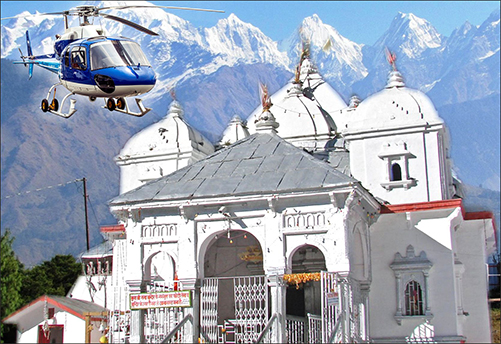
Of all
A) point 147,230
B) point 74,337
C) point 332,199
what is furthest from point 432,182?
point 74,337

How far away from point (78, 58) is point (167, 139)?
1346 cm

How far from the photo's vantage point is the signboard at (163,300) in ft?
70.7

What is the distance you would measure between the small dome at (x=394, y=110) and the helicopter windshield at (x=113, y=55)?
11.8 m

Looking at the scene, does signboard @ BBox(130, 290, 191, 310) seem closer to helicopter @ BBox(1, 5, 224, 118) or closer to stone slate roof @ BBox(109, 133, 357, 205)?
stone slate roof @ BBox(109, 133, 357, 205)

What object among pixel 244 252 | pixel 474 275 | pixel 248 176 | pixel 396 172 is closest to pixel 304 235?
pixel 248 176

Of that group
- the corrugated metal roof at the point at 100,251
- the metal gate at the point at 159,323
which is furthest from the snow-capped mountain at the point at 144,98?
the metal gate at the point at 159,323

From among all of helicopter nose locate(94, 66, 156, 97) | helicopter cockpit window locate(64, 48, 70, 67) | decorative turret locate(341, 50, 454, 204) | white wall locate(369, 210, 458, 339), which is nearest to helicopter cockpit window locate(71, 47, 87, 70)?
helicopter cockpit window locate(64, 48, 70, 67)

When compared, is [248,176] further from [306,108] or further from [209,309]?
[306,108]

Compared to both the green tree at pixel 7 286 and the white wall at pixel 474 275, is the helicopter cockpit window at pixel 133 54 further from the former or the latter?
the green tree at pixel 7 286

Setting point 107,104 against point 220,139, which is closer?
point 107,104

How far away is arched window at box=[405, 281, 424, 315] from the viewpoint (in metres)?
24.8

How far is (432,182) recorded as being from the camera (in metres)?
26.1

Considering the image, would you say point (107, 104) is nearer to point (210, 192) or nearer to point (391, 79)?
point (210, 192)

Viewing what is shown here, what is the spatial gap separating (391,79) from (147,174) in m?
10.5
